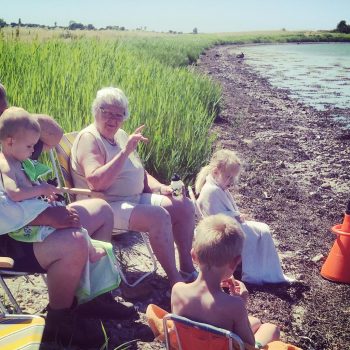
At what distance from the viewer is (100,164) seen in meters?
3.10

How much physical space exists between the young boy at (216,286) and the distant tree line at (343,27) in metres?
99.7

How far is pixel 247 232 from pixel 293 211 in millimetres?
1744

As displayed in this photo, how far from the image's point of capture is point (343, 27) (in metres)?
94.4

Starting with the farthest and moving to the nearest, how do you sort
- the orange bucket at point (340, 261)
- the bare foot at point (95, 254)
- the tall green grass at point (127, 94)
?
the tall green grass at point (127, 94)
the orange bucket at point (340, 261)
the bare foot at point (95, 254)

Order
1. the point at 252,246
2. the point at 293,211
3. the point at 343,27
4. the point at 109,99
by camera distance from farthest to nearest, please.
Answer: the point at 343,27 → the point at 293,211 → the point at 252,246 → the point at 109,99

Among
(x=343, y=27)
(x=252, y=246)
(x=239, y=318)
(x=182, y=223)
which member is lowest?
(x=252, y=246)

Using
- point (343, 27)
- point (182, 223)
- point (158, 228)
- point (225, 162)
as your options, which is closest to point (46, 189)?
point (158, 228)

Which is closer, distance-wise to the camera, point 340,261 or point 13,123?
point 13,123

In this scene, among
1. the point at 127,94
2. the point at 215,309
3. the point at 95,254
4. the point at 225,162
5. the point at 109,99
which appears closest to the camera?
the point at 215,309

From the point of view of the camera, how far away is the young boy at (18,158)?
2.26 meters

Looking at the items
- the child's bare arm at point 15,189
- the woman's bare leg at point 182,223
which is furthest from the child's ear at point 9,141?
the woman's bare leg at point 182,223

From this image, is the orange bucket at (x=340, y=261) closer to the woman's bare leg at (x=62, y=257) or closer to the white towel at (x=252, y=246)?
the white towel at (x=252, y=246)

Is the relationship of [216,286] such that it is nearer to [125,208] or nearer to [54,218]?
[54,218]

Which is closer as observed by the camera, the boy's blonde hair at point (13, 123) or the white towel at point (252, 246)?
the boy's blonde hair at point (13, 123)
